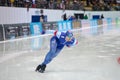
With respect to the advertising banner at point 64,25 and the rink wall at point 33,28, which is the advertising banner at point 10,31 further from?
the advertising banner at point 64,25

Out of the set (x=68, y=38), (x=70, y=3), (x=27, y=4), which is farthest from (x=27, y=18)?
(x=68, y=38)

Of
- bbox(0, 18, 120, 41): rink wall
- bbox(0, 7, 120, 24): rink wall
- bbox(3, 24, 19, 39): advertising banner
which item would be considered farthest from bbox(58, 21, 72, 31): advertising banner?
bbox(3, 24, 19, 39): advertising banner

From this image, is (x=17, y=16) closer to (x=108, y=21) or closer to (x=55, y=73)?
(x=55, y=73)

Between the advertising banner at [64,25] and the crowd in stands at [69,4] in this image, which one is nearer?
the crowd in stands at [69,4]

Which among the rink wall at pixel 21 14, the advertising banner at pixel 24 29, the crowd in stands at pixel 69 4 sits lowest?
the advertising banner at pixel 24 29

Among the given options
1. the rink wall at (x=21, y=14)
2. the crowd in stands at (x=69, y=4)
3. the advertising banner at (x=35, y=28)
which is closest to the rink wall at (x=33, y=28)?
the advertising banner at (x=35, y=28)

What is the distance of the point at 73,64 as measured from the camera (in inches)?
336

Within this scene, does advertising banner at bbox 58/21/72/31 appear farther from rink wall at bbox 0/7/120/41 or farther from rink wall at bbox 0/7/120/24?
rink wall at bbox 0/7/120/24

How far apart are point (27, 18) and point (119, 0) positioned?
25998mm

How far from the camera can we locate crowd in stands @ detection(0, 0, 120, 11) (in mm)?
20950

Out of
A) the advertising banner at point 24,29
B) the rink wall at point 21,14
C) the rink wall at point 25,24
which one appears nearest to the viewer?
the rink wall at point 25,24

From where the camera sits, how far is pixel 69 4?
30.2m

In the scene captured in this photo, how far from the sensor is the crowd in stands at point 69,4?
68.7 ft

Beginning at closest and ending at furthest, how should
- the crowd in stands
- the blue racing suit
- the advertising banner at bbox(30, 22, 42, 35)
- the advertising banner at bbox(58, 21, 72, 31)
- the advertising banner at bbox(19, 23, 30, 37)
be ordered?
the blue racing suit, the advertising banner at bbox(19, 23, 30, 37), the advertising banner at bbox(30, 22, 42, 35), the crowd in stands, the advertising banner at bbox(58, 21, 72, 31)
